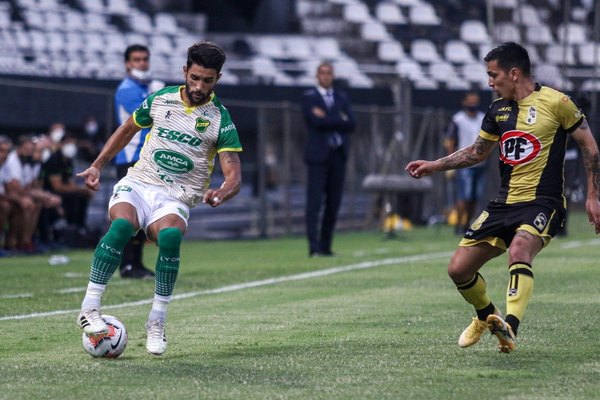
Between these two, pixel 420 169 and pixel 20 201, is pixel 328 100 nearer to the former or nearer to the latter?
pixel 20 201

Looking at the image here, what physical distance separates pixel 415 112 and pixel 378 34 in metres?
7.05

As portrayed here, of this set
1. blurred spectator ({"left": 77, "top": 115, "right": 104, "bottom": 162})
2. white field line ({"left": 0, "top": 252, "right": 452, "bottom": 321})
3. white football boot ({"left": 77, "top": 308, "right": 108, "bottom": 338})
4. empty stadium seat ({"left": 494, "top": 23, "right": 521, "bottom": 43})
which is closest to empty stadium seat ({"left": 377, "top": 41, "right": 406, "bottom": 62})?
empty stadium seat ({"left": 494, "top": 23, "right": 521, "bottom": 43})

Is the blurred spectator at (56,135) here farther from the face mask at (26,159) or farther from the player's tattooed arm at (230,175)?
the player's tattooed arm at (230,175)

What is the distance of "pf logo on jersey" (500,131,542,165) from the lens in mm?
7816

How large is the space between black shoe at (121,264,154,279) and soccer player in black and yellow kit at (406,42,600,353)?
6037mm

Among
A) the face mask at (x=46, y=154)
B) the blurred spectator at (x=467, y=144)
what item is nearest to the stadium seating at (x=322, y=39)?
the blurred spectator at (x=467, y=144)

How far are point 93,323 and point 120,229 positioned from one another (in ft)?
1.81

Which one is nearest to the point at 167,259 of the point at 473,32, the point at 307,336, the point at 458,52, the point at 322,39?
the point at 307,336

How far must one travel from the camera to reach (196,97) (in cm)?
789

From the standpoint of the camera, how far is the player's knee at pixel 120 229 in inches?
299

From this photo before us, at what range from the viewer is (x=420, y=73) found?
31.8m

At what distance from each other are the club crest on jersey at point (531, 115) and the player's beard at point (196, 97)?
183cm

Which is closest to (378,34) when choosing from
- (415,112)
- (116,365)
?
(415,112)

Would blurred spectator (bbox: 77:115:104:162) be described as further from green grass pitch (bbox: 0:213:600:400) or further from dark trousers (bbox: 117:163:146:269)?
dark trousers (bbox: 117:163:146:269)
